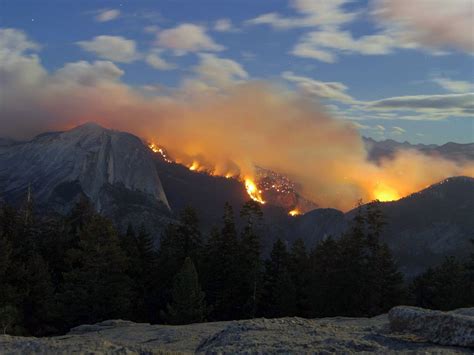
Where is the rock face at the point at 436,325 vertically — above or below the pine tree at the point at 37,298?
above

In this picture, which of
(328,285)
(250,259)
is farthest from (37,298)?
(328,285)

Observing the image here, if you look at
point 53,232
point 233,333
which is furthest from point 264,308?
point 233,333

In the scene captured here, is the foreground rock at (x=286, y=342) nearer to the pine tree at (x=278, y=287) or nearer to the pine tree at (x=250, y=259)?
the pine tree at (x=278, y=287)

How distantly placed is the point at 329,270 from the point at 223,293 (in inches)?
517

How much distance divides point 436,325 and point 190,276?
30.2 m

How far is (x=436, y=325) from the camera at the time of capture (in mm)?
11781

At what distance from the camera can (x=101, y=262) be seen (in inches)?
1640

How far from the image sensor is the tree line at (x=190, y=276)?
41562 mm

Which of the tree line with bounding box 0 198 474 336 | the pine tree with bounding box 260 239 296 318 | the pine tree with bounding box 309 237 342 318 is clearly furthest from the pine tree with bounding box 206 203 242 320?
the pine tree with bounding box 309 237 342 318

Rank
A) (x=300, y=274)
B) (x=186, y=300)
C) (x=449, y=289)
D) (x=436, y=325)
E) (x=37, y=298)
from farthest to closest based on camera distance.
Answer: (x=300, y=274), (x=449, y=289), (x=37, y=298), (x=186, y=300), (x=436, y=325)

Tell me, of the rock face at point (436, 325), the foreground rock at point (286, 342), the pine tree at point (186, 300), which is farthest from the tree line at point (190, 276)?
the rock face at point (436, 325)

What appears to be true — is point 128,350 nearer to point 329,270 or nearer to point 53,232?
point 329,270

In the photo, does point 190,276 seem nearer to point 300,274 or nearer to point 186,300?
point 186,300

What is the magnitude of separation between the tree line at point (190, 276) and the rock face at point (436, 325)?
2890cm
